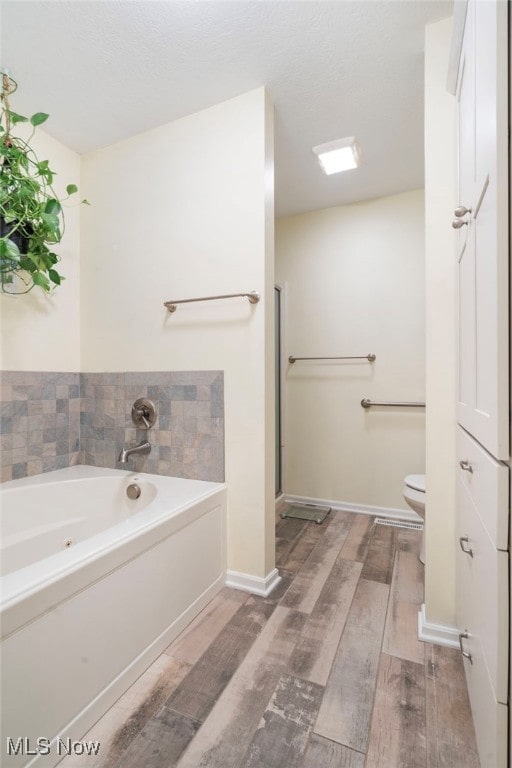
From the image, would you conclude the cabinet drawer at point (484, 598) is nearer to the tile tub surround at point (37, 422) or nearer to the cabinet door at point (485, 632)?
the cabinet door at point (485, 632)

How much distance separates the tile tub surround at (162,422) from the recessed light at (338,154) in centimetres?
135

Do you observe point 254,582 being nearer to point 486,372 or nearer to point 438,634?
point 438,634

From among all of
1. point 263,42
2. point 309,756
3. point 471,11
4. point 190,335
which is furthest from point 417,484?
point 263,42

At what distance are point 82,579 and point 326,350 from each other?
7.55 feet

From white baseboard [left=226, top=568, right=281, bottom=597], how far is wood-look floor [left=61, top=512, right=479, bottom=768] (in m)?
0.04

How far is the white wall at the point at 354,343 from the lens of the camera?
2.61 metres

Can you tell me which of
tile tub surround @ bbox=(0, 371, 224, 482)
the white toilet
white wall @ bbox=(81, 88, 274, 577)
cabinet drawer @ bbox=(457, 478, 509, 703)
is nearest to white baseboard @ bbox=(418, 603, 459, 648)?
cabinet drawer @ bbox=(457, 478, 509, 703)

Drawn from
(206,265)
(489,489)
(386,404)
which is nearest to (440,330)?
(489,489)

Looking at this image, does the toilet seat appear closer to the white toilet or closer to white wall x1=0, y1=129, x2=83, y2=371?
the white toilet

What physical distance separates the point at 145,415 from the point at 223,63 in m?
1.73

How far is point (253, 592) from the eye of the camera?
5.65 ft

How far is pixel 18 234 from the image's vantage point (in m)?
1.62

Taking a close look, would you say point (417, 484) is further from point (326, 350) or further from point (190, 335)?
point (190, 335)

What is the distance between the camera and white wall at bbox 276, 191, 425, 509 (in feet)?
8.55
